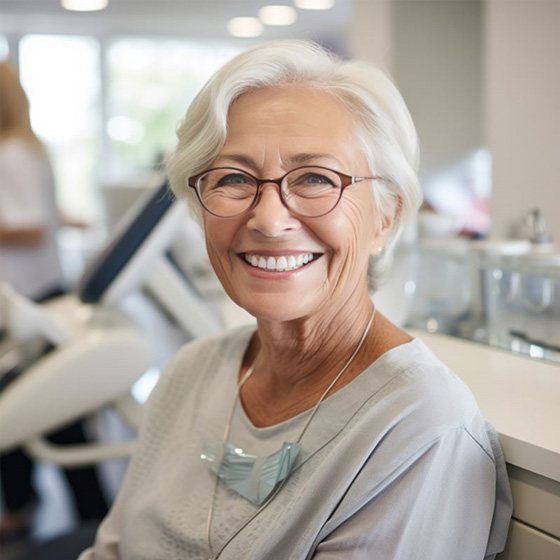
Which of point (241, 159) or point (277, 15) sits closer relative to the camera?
point (241, 159)

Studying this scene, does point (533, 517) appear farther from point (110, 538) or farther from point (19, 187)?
point (19, 187)

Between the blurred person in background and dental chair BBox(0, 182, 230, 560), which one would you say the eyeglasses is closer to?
dental chair BBox(0, 182, 230, 560)

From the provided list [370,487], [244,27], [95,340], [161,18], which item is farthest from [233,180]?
[244,27]

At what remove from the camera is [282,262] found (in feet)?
3.22

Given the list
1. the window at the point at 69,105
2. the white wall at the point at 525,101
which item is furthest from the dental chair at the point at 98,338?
the window at the point at 69,105

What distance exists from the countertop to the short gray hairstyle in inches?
10.4

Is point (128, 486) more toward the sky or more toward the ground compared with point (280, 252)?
more toward the ground

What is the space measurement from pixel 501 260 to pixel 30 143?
198 centimetres

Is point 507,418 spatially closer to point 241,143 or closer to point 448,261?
point 241,143


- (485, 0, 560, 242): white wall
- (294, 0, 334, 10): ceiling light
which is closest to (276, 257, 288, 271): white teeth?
(485, 0, 560, 242): white wall

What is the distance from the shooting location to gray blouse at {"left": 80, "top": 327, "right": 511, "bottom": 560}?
86cm

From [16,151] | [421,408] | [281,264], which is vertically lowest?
[16,151]

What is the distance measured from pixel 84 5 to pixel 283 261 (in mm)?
6090

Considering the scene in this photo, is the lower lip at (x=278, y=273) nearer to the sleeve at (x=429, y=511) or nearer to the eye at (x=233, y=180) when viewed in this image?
the eye at (x=233, y=180)
